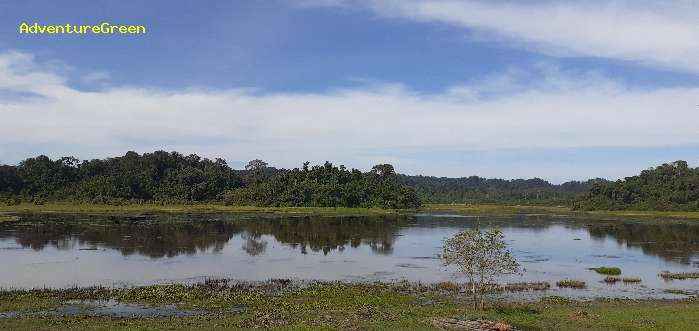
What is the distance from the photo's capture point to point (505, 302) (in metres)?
36.3

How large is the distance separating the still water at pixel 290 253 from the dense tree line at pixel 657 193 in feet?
263

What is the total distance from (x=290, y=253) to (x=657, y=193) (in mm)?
158138

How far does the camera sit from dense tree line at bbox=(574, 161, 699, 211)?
575ft

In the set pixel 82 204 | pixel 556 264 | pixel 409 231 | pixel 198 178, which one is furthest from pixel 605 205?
pixel 82 204

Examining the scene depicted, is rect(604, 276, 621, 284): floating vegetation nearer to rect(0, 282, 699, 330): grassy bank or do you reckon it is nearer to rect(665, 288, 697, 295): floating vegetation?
rect(665, 288, 697, 295): floating vegetation

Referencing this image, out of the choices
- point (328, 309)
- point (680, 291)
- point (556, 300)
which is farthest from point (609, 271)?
point (328, 309)

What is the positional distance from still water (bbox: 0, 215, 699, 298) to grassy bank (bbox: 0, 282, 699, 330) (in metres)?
5.61

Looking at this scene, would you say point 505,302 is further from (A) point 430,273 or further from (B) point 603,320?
(A) point 430,273

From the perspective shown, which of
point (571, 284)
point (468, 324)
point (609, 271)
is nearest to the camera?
point (468, 324)

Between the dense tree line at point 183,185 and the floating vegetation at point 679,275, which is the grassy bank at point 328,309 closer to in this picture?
the floating vegetation at point 679,275

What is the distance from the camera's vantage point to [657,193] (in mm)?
Result: 183875

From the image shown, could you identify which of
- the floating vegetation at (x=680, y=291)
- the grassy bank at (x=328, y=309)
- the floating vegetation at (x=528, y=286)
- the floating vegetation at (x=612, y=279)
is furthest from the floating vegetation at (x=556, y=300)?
the floating vegetation at (x=612, y=279)

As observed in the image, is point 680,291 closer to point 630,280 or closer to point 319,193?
point 630,280

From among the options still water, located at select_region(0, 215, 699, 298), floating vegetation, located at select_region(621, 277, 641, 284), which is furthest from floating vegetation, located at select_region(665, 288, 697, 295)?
floating vegetation, located at select_region(621, 277, 641, 284)
